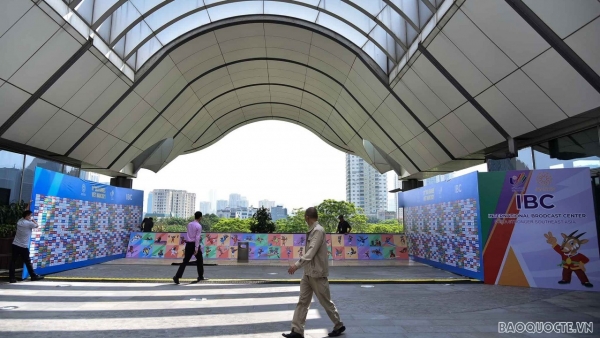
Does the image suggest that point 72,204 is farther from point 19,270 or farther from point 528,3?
point 528,3

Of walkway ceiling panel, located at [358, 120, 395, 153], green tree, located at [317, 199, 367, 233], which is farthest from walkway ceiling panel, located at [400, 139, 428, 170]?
green tree, located at [317, 199, 367, 233]

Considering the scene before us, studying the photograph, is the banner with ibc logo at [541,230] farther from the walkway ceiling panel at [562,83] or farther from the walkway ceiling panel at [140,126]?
the walkway ceiling panel at [140,126]

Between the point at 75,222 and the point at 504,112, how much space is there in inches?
571

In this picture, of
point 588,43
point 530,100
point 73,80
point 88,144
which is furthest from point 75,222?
point 588,43

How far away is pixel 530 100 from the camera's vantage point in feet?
30.2

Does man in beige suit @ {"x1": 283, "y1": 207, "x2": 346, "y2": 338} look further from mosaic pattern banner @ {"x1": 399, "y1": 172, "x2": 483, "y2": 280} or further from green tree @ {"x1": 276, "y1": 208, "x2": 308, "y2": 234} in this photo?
→ green tree @ {"x1": 276, "y1": 208, "x2": 308, "y2": 234}

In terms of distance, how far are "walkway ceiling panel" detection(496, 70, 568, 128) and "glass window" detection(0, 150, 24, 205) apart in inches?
634

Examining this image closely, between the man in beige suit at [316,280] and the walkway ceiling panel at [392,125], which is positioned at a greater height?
the walkway ceiling panel at [392,125]

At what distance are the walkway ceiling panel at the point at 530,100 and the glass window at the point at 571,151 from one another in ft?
4.11

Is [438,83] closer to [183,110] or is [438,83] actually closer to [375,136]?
[375,136]

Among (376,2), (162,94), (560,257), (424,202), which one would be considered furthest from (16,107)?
(560,257)

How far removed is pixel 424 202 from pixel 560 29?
8.12 meters

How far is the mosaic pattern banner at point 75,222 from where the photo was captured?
1022 cm

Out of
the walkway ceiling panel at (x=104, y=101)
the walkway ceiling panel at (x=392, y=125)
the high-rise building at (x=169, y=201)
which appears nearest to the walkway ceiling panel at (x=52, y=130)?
the walkway ceiling panel at (x=104, y=101)
